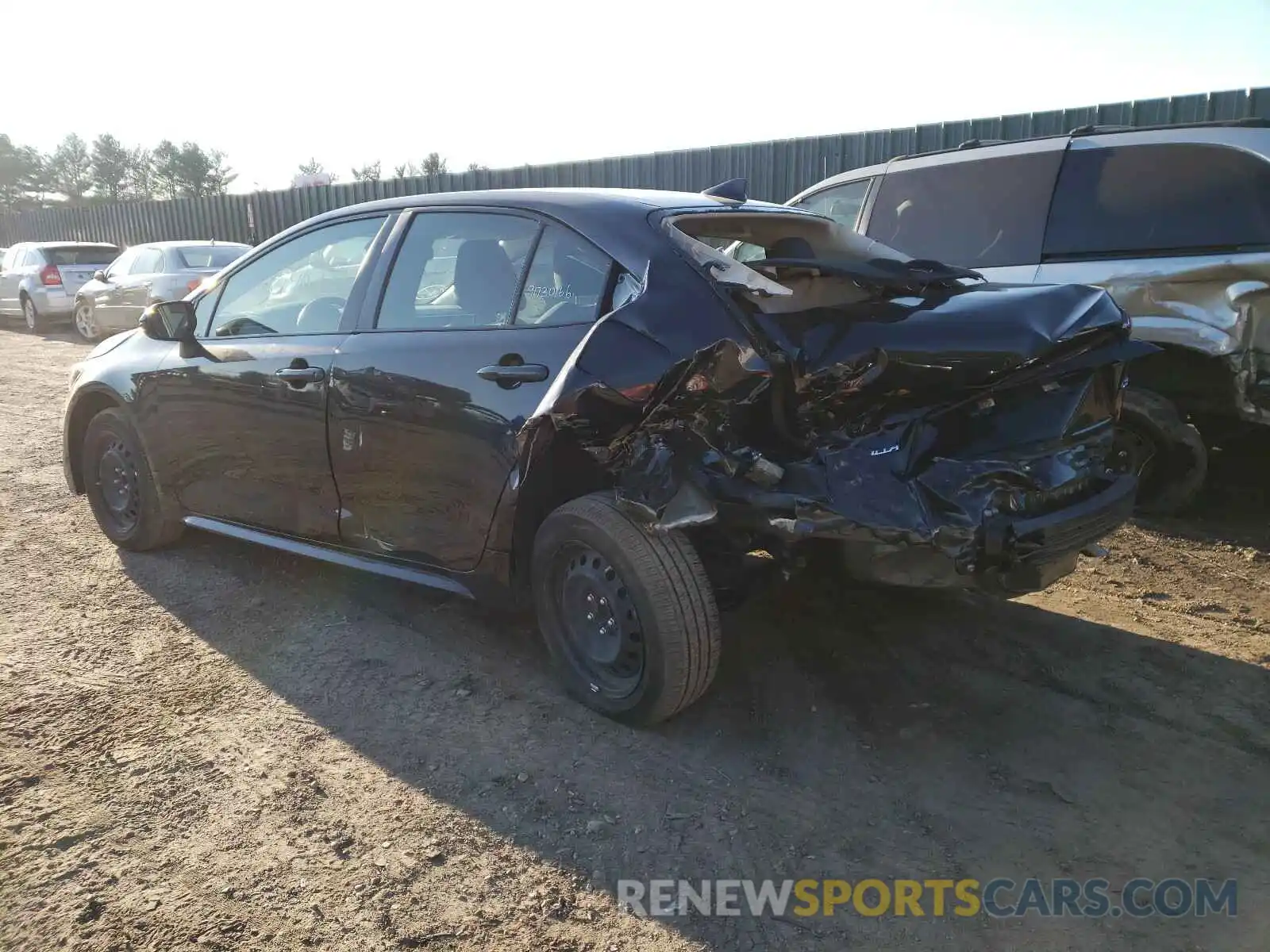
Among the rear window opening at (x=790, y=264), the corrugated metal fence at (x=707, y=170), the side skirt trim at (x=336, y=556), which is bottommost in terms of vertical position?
the side skirt trim at (x=336, y=556)

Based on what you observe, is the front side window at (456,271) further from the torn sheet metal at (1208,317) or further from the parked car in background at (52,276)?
the parked car in background at (52,276)

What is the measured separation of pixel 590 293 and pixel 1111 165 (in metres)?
3.46

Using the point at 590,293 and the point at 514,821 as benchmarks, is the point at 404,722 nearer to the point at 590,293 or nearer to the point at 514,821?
the point at 514,821

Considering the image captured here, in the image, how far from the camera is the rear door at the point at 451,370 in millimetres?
3186

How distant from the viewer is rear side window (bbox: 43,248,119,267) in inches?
666

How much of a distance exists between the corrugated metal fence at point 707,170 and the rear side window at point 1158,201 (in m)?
2.75

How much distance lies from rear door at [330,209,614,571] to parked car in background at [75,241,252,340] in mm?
10671

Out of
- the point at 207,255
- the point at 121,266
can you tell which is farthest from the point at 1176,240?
the point at 121,266

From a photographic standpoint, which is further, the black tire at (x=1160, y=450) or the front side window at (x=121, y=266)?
the front side window at (x=121, y=266)

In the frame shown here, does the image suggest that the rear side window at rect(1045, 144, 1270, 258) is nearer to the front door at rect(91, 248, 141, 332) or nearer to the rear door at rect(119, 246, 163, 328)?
the rear door at rect(119, 246, 163, 328)

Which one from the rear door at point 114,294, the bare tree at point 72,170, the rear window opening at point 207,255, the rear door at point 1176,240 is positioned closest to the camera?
the rear door at point 1176,240

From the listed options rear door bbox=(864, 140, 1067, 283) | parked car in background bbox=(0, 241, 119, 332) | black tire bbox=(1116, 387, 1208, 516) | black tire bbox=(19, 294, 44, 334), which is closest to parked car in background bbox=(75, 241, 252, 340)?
parked car in background bbox=(0, 241, 119, 332)

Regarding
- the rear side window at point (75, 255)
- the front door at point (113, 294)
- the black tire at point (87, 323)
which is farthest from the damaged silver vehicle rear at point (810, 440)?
the rear side window at point (75, 255)

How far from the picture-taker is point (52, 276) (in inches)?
661
